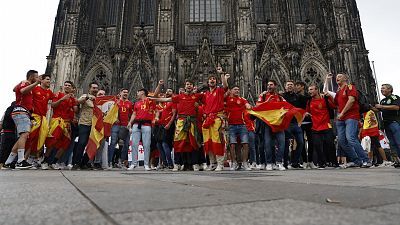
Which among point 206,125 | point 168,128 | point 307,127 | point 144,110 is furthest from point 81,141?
point 307,127

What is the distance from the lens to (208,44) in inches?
798

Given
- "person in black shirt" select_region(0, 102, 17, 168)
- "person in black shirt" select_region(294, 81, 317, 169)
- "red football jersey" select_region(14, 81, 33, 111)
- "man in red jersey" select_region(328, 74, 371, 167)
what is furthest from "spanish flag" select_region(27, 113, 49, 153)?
"man in red jersey" select_region(328, 74, 371, 167)

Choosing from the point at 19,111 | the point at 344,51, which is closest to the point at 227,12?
the point at 344,51

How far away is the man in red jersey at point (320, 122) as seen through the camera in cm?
648

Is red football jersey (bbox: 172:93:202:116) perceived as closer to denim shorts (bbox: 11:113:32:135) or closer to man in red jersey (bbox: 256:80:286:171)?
man in red jersey (bbox: 256:80:286:171)

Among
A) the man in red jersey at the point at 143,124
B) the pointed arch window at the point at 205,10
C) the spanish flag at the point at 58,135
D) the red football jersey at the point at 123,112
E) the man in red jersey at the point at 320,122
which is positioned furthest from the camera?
the pointed arch window at the point at 205,10

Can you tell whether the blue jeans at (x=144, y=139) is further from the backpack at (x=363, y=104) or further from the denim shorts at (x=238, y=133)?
the backpack at (x=363, y=104)

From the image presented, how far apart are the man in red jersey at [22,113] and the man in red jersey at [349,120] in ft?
19.0

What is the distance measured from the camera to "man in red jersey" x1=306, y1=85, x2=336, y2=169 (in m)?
6.48

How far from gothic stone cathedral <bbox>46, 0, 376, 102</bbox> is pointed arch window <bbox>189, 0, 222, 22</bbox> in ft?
0.25

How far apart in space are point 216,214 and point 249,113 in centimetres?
551

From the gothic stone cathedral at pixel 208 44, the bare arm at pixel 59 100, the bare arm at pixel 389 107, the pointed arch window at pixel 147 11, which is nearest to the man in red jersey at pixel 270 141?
the bare arm at pixel 389 107

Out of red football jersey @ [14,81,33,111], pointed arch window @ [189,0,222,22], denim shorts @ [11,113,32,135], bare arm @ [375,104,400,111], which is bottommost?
denim shorts @ [11,113,32,135]

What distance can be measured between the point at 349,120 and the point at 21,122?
6.21m
